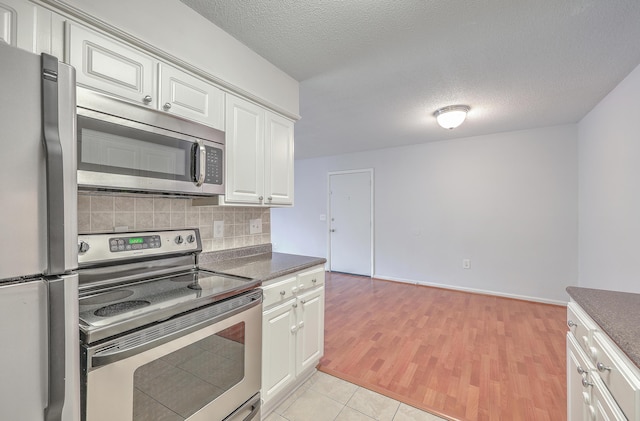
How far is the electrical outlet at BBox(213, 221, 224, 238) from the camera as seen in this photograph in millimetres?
1936

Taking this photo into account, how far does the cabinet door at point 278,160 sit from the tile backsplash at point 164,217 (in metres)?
0.29

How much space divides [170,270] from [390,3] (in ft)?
6.25

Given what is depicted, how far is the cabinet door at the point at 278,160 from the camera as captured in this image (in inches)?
79.6

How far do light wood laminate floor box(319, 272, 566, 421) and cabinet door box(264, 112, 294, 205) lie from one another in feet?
4.71

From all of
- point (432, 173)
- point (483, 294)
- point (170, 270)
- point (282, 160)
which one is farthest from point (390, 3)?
point (483, 294)

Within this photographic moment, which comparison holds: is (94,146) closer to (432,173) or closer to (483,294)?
(432,173)

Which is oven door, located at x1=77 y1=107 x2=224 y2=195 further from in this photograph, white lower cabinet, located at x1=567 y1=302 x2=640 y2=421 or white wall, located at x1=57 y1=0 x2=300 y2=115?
white lower cabinet, located at x1=567 y1=302 x2=640 y2=421

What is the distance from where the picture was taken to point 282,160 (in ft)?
7.11

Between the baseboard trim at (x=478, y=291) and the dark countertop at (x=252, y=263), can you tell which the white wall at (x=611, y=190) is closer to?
the baseboard trim at (x=478, y=291)

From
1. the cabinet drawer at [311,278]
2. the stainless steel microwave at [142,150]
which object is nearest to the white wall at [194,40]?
the stainless steel microwave at [142,150]

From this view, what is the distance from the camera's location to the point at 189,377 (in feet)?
3.73

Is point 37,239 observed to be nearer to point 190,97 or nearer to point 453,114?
point 190,97

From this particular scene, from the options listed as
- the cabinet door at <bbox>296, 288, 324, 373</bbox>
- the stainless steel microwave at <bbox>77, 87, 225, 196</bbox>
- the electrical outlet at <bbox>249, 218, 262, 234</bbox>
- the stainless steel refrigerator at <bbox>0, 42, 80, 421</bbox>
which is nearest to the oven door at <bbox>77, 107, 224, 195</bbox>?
the stainless steel microwave at <bbox>77, 87, 225, 196</bbox>

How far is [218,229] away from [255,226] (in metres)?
0.37
